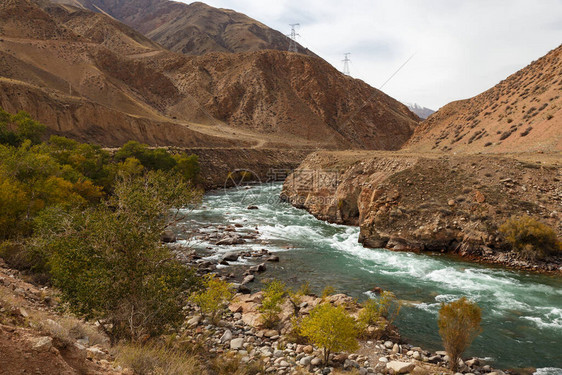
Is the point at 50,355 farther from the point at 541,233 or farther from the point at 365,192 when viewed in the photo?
the point at 365,192

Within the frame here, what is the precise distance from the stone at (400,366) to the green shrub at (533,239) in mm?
11523

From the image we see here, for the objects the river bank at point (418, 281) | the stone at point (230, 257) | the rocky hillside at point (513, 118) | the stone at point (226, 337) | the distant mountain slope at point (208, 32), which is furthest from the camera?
the distant mountain slope at point (208, 32)

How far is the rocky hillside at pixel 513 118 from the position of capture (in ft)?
93.6

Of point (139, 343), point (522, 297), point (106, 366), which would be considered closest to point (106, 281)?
point (139, 343)

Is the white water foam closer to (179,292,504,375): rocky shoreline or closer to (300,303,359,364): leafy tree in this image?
(179,292,504,375): rocky shoreline

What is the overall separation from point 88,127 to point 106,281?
4811 cm

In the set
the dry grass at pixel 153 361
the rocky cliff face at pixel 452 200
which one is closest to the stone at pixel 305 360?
the dry grass at pixel 153 361

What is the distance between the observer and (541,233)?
16.2 metres

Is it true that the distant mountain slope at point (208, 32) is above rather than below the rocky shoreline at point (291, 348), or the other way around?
above

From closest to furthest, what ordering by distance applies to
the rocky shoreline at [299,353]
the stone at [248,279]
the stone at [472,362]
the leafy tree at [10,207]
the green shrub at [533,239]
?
1. the rocky shoreline at [299,353]
2. the stone at [472,362]
3. the leafy tree at [10,207]
4. the stone at [248,279]
5. the green shrub at [533,239]

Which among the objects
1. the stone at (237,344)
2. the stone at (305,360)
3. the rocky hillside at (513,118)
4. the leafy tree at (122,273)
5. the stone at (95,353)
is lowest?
the stone at (237,344)

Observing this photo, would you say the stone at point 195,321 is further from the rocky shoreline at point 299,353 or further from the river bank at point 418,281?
the river bank at point 418,281

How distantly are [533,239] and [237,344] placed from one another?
15.3m

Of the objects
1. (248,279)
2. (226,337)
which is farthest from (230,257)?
(226,337)
